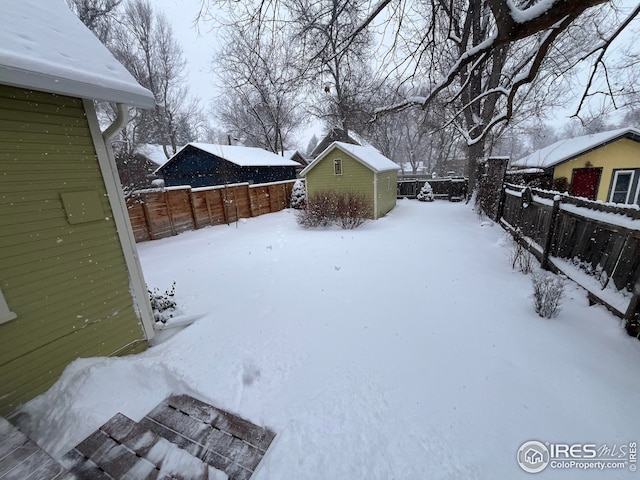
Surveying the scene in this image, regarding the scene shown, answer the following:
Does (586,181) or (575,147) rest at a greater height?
(575,147)

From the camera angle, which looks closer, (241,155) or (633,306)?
(633,306)

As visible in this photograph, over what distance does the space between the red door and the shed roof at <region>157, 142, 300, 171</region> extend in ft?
55.5

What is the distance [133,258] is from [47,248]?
0.78 meters

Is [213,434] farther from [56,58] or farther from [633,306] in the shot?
[633,306]

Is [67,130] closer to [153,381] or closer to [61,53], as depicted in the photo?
[61,53]

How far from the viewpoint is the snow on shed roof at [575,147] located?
10633mm

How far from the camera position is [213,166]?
1723cm

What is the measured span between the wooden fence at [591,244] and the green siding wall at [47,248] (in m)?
5.85

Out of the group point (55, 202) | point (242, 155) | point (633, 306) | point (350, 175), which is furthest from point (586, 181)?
point (242, 155)

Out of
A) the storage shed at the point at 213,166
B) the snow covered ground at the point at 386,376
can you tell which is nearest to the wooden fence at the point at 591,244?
the snow covered ground at the point at 386,376

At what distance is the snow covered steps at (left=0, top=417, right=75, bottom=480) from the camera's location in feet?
5.14

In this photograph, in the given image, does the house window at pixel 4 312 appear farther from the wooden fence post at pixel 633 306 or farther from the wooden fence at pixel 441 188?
the wooden fence at pixel 441 188

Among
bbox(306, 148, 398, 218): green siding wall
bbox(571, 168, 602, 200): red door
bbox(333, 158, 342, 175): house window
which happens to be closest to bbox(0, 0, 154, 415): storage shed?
bbox(306, 148, 398, 218): green siding wall

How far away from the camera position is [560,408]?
2283 millimetres
